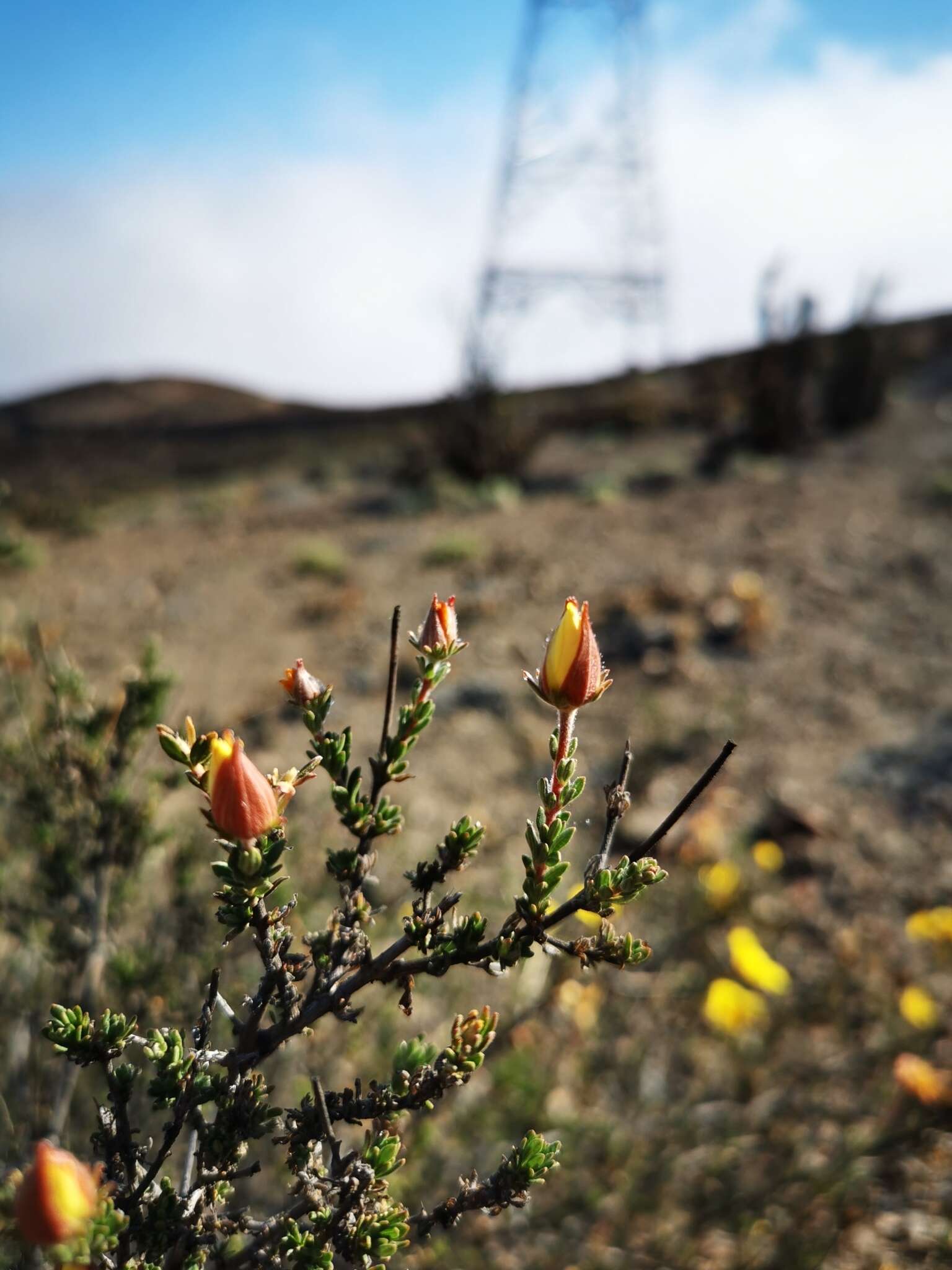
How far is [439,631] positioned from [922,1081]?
181cm

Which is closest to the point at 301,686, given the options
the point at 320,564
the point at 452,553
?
the point at 452,553

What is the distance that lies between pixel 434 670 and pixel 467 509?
21.1 feet

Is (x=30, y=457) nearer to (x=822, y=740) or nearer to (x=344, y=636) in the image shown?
(x=344, y=636)

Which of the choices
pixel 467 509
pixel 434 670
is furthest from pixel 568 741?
pixel 467 509

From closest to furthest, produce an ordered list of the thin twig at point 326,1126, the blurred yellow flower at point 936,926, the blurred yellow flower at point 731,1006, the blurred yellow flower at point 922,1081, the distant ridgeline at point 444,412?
the thin twig at point 326,1126 → the blurred yellow flower at point 922,1081 → the blurred yellow flower at point 731,1006 → the blurred yellow flower at point 936,926 → the distant ridgeline at point 444,412

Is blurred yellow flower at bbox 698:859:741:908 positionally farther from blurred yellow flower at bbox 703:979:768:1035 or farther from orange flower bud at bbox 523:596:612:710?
orange flower bud at bbox 523:596:612:710

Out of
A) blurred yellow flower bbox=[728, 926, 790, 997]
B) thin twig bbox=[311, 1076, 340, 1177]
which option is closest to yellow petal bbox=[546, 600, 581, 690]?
thin twig bbox=[311, 1076, 340, 1177]

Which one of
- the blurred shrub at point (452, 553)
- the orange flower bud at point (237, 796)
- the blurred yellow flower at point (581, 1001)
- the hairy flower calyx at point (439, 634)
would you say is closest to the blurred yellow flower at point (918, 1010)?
the blurred yellow flower at point (581, 1001)

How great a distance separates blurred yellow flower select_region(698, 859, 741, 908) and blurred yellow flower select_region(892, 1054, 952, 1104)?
0.56 meters

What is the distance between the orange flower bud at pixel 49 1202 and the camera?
1.67 feet

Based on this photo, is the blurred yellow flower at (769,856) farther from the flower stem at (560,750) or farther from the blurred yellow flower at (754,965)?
the flower stem at (560,750)

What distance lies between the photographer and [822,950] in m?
2.91

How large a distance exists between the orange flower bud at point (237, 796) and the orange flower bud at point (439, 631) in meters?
0.18

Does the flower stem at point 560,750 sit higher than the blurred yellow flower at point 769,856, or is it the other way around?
the flower stem at point 560,750
